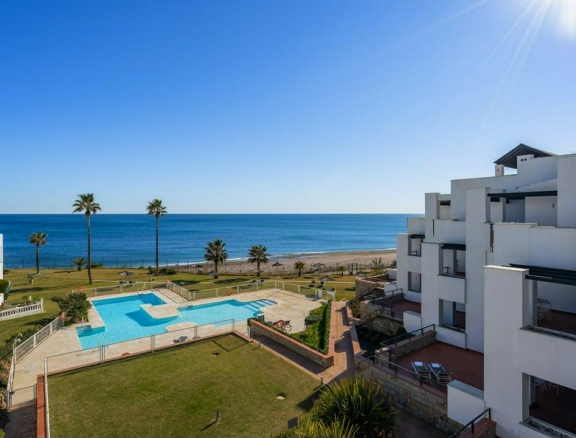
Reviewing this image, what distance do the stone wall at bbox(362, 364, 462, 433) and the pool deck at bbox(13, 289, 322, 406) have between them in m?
9.06

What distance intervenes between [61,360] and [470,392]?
718 inches

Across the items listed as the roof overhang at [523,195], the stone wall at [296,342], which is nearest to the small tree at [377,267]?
the stone wall at [296,342]

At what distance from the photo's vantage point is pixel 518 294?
897 cm

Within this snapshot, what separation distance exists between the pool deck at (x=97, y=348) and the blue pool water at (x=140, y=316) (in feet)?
2.31

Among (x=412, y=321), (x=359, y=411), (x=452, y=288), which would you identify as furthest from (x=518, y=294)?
(x=412, y=321)

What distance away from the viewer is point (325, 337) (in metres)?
18.1

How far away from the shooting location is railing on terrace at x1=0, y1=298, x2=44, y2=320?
23734 millimetres

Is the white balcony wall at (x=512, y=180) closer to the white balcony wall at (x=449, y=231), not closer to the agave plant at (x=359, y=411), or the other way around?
the white balcony wall at (x=449, y=231)

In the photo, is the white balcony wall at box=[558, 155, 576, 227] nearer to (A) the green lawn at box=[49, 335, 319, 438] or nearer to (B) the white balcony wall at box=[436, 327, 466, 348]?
(B) the white balcony wall at box=[436, 327, 466, 348]

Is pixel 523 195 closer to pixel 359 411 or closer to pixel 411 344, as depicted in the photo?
pixel 411 344

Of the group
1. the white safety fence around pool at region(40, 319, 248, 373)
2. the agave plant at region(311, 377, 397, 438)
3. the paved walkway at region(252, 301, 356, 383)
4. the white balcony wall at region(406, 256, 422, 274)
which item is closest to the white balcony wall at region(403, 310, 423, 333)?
the paved walkway at region(252, 301, 356, 383)

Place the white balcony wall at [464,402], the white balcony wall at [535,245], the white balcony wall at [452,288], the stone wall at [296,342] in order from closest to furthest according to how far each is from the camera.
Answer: the white balcony wall at [535,245]
the white balcony wall at [464,402]
the stone wall at [296,342]
the white balcony wall at [452,288]

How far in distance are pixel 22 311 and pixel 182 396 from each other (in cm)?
1985

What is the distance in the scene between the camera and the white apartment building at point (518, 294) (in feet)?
28.7
